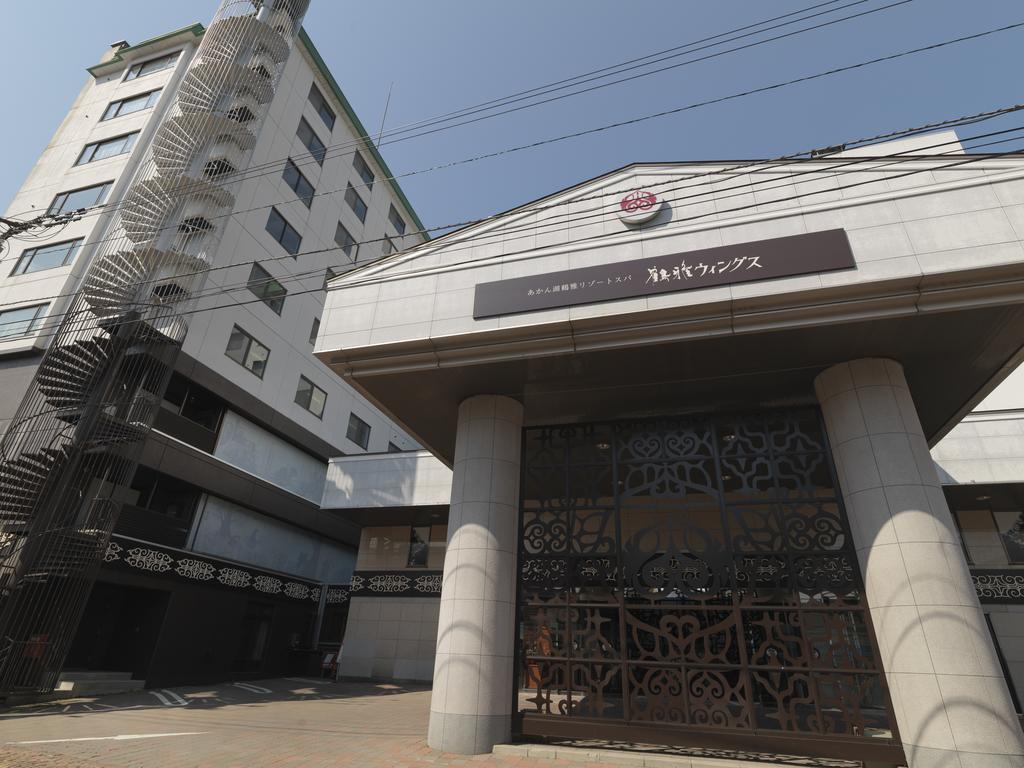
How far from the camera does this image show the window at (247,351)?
749 inches

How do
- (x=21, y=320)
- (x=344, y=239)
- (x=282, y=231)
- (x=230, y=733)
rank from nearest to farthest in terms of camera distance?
1. (x=230, y=733)
2. (x=21, y=320)
3. (x=282, y=231)
4. (x=344, y=239)

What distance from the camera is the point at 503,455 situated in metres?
9.31

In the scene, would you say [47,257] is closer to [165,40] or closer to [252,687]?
[165,40]

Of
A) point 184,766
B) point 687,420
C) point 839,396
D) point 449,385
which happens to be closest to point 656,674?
point 687,420

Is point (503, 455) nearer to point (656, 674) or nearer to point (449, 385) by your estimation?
point (449, 385)

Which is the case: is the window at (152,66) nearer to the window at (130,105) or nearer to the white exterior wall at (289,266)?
the window at (130,105)

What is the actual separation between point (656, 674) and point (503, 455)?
4192 mm

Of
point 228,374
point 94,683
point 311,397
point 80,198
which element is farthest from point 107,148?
point 94,683

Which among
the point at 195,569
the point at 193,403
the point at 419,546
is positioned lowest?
the point at 195,569

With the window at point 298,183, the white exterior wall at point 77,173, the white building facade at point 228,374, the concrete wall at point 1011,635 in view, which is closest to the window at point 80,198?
the white building facade at point 228,374

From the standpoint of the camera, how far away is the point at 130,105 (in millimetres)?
23719

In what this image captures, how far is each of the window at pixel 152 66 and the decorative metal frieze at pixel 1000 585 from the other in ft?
118

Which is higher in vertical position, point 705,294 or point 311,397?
point 311,397

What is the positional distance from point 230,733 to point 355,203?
25.1 metres
